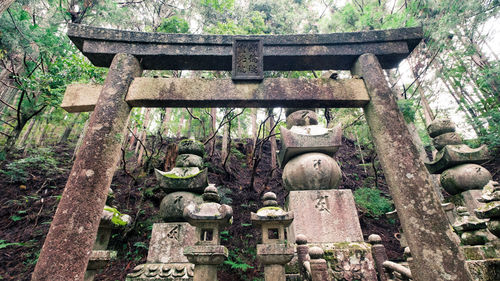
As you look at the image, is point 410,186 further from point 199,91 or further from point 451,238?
point 199,91

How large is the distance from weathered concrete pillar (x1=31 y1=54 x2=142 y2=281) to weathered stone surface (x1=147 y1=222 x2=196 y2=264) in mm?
1958

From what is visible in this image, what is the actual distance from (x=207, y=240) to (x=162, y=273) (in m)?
1.21

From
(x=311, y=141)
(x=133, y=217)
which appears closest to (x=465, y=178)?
(x=311, y=141)

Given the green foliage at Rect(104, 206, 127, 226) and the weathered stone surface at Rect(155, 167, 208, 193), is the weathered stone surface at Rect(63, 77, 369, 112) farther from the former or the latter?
the weathered stone surface at Rect(155, 167, 208, 193)

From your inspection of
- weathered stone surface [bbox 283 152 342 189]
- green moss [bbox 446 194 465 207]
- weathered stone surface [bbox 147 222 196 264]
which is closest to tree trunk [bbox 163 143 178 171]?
weathered stone surface [bbox 147 222 196 264]

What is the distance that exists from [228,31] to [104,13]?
211 inches

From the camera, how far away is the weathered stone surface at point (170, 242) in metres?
4.16

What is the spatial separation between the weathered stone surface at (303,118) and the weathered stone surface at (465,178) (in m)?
3.26

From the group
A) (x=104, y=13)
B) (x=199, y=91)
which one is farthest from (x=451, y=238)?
(x=104, y=13)

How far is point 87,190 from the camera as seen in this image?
259 cm

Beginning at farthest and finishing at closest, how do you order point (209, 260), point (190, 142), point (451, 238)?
point (190, 142) < point (209, 260) < point (451, 238)

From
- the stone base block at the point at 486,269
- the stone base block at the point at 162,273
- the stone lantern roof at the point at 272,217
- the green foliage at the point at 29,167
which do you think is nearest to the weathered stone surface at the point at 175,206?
the stone base block at the point at 162,273

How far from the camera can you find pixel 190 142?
5617 millimetres

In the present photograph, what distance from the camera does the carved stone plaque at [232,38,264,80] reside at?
11.3 ft
